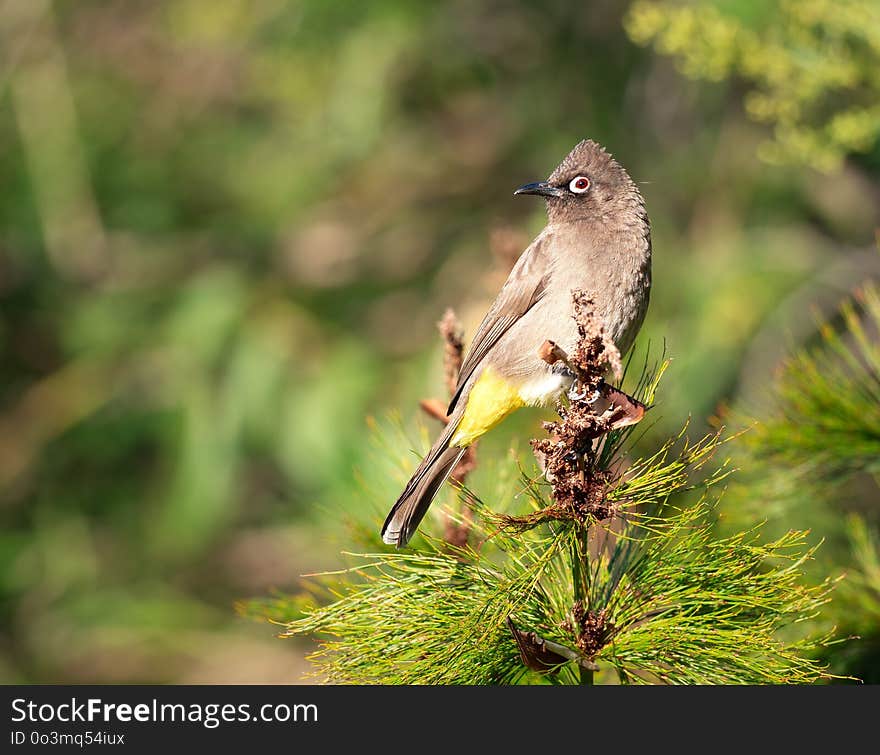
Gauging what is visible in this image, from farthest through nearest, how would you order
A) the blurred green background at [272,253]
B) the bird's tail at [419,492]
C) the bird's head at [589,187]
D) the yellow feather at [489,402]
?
the blurred green background at [272,253], the bird's head at [589,187], the yellow feather at [489,402], the bird's tail at [419,492]

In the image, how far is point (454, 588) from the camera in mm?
2213

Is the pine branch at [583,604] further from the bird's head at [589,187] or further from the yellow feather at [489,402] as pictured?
the bird's head at [589,187]

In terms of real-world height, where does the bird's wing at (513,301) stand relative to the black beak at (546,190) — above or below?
below

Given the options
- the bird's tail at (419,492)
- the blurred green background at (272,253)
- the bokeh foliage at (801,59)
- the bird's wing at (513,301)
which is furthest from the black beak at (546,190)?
the blurred green background at (272,253)

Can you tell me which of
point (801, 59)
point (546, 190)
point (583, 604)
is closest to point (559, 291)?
point (546, 190)

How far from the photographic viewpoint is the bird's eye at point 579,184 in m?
3.81

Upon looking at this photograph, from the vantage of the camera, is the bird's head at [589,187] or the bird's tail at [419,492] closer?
the bird's tail at [419,492]

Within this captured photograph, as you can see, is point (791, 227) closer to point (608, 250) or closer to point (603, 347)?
point (608, 250)

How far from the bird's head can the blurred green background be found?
76.1 inches

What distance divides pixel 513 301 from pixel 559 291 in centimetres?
20

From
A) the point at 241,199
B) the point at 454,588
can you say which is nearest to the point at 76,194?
the point at 241,199

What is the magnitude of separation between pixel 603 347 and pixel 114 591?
668 centimetres

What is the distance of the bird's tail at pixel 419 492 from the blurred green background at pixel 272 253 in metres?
2.42

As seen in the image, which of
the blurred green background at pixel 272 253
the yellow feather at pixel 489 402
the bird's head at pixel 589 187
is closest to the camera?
the yellow feather at pixel 489 402
